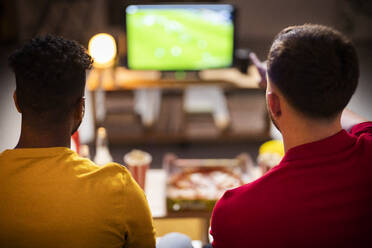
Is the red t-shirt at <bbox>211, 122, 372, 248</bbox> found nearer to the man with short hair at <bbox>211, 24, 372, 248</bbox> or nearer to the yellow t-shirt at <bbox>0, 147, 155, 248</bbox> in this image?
the man with short hair at <bbox>211, 24, 372, 248</bbox>

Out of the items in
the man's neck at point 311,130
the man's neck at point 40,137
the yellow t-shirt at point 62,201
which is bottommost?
the yellow t-shirt at point 62,201

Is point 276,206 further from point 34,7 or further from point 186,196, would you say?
point 34,7

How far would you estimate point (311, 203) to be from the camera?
0.90 metres

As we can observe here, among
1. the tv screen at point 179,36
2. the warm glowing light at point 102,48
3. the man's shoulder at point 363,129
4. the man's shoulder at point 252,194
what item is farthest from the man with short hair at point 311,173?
the tv screen at point 179,36

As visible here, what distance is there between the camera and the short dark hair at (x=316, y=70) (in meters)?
0.93

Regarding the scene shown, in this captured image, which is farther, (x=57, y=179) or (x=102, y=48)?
(x=102, y=48)

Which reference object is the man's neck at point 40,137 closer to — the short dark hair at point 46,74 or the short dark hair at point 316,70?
the short dark hair at point 46,74

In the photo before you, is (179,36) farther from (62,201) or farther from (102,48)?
(62,201)

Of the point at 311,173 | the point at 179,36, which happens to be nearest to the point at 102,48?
the point at 179,36

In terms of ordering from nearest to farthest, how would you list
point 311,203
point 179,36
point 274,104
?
point 311,203, point 274,104, point 179,36

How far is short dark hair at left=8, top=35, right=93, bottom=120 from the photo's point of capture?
1.05 m

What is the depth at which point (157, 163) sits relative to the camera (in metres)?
3.29

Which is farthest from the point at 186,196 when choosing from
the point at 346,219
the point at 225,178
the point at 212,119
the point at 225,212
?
the point at 212,119

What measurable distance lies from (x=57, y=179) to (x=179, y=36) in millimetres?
2276
